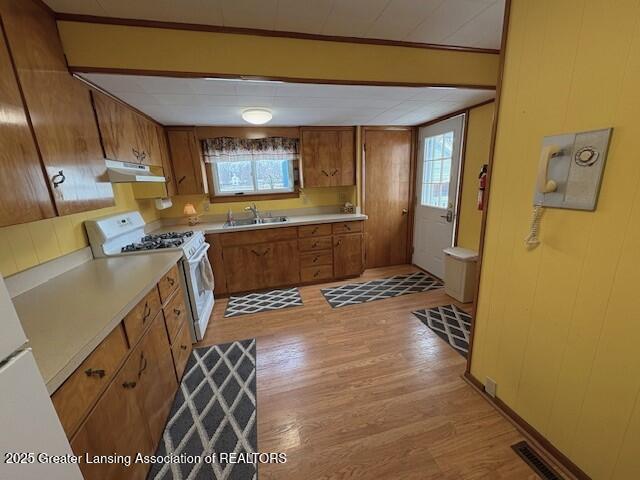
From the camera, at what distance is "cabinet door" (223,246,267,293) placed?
123 inches

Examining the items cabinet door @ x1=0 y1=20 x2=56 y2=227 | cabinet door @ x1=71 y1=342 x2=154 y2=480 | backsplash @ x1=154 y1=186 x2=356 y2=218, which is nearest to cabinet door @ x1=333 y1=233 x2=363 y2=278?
backsplash @ x1=154 y1=186 x2=356 y2=218

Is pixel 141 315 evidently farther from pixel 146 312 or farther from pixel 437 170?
pixel 437 170

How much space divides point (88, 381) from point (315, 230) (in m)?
2.63

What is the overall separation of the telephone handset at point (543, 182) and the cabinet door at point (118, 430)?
194 centimetres

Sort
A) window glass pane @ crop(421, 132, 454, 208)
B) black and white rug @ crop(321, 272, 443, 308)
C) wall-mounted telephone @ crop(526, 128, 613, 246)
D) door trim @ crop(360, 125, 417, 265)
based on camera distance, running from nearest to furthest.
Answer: wall-mounted telephone @ crop(526, 128, 613, 246)
black and white rug @ crop(321, 272, 443, 308)
window glass pane @ crop(421, 132, 454, 208)
door trim @ crop(360, 125, 417, 265)

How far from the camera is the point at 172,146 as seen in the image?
3051mm

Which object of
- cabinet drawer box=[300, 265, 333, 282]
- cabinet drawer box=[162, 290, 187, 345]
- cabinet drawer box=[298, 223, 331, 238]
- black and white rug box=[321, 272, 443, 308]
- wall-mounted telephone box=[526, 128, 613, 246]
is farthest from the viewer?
cabinet drawer box=[300, 265, 333, 282]

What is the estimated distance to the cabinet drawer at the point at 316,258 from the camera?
3377 mm

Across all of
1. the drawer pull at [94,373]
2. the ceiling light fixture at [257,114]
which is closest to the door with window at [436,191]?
the ceiling light fixture at [257,114]

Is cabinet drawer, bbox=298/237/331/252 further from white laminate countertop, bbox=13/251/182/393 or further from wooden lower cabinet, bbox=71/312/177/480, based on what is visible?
wooden lower cabinet, bbox=71/312/177/480

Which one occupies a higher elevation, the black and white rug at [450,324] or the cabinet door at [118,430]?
the cabinet door at [118,430]

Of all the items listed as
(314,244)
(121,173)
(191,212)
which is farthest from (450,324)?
(191,212)

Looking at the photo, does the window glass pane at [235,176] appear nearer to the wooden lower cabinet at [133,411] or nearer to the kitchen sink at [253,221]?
the kitchen sink at [253,221]

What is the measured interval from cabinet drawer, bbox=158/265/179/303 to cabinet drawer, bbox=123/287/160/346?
0.25ft
